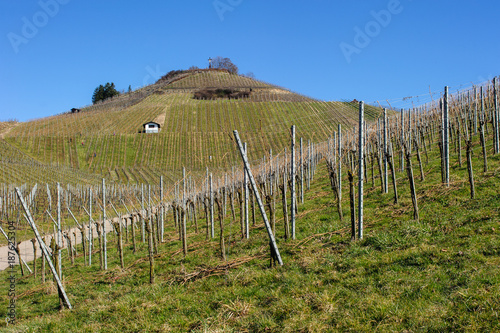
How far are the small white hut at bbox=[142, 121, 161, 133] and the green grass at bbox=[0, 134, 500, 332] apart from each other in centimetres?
4858

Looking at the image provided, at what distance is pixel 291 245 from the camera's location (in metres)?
8.99

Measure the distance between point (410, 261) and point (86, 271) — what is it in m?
10.6

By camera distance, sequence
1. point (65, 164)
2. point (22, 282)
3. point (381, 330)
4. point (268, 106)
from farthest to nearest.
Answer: point (268, 106) → point (65, 164) → point (22, 282) → point (381, 330)

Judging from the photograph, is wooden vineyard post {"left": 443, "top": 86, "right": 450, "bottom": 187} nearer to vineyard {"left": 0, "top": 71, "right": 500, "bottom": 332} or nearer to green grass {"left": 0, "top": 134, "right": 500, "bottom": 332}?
vineyard {"left": 0, "top": 71, "right": 500, "bottom": 332}

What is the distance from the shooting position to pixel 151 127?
58.2 metres

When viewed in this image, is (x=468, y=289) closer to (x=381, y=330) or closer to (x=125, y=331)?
(x=381, y=330)

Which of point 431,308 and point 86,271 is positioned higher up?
point 431,308

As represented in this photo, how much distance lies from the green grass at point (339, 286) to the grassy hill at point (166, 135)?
25563 millimetres

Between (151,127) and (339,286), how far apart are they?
55.3m

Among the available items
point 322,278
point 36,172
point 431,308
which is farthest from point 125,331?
point 36,172

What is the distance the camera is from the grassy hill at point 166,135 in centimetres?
4653

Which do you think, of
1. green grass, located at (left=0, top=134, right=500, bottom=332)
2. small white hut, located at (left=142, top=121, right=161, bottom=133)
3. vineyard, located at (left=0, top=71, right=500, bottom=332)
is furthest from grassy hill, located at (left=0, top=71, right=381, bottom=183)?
green grass, located at (left=0, top=134, right=500, bottom=332)

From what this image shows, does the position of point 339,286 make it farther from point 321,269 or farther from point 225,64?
point 225,64

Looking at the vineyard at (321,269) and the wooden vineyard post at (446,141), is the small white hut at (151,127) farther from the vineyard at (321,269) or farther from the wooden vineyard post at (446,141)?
the wooden vineyard post at (446,141)
